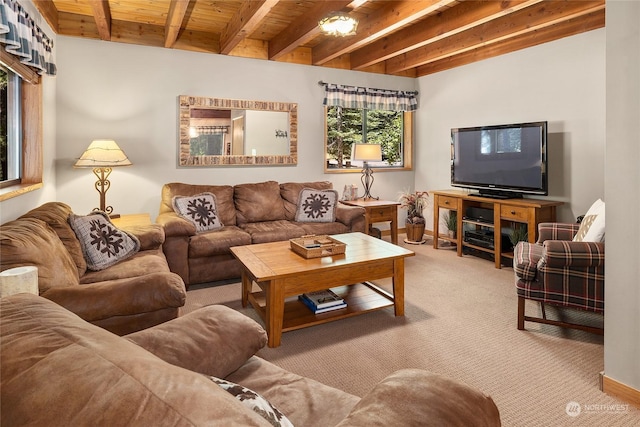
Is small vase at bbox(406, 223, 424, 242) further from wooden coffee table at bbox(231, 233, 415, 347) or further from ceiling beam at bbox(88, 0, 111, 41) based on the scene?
ceiling beam at bbox(88, 0, 111, 41)

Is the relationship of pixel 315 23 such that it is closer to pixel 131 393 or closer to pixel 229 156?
pixel 229 156

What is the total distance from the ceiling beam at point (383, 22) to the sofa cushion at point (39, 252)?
3.18m

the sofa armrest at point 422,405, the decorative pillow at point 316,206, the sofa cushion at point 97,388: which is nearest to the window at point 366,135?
the decorative pillow at point 316,206

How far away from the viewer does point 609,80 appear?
1.85 m

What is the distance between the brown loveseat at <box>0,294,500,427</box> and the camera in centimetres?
55

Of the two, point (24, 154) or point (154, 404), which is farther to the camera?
point (24, 154)

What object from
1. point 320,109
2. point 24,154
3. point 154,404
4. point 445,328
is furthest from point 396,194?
point 154,404

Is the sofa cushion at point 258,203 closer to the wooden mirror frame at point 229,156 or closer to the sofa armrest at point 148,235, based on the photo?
the wooden mirror frame at point 229,156

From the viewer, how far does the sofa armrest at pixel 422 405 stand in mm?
842

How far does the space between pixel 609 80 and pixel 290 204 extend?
10.9ft

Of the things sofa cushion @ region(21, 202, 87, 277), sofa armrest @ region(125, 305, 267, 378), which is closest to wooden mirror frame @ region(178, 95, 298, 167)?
sofa cushion @ region(21, 202, 87, 277)

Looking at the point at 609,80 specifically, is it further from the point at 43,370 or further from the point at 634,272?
the point at 43,370

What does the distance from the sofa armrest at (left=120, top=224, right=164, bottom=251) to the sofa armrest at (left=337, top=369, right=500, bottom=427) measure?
102 inches

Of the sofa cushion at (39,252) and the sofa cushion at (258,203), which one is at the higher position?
the sofa cushion at (258,203)
